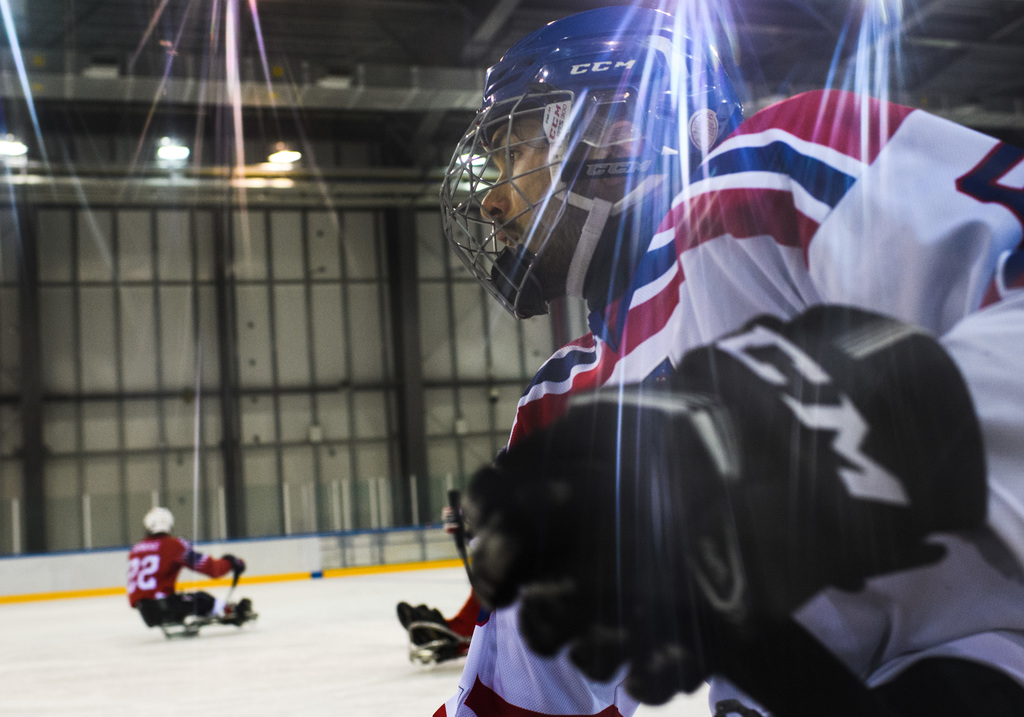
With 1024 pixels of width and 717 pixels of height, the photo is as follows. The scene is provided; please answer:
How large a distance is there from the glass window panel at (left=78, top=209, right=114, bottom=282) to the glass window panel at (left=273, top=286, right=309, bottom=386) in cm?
270

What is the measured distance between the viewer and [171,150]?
13820 mm

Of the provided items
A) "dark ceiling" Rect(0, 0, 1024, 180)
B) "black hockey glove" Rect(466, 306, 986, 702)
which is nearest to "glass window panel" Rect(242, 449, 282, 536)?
"dark ceiling" Rect(0, 0, 1024, 180)

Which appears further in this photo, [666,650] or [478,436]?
[478,436]

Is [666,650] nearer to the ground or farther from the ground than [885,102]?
nearer to the ground

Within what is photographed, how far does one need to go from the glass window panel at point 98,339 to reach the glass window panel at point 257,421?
6.83ft

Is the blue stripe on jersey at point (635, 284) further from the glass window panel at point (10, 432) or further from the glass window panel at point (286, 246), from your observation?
the glass window panel at point (286, 246)

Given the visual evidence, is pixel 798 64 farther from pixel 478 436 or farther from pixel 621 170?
pixel 621 170

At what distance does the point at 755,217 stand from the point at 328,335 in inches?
616

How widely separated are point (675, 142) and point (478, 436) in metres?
15.3

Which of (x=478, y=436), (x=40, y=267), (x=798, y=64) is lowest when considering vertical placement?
(x=478, y=436)

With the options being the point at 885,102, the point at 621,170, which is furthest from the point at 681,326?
the point at 621,170

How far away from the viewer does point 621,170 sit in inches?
39.4

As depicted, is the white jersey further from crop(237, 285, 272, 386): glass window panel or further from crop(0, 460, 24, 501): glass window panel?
crop(0, 460, 24, 501): glass window panel

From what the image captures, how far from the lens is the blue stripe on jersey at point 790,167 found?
61 centimetres
